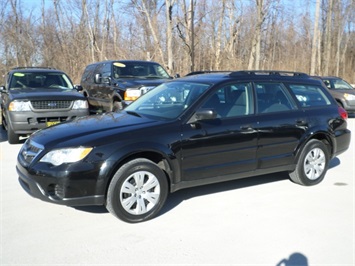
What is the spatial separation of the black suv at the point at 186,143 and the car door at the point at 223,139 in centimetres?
1

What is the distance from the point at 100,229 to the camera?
3.85m

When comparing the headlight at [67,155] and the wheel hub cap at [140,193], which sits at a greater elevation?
the headlight at [67,155]

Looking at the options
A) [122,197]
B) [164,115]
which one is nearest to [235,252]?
[122,197]

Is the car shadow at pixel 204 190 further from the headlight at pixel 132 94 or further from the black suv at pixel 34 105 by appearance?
the headlight at pixel 132 94

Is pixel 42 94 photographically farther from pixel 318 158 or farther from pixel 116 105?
pixel 318 158

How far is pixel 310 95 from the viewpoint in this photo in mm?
5590

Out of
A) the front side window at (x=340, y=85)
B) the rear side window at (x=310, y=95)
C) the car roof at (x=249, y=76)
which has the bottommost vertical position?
the front side window at (x=340, y=85)

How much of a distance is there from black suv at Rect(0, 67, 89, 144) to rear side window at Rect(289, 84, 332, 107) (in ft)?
16.1

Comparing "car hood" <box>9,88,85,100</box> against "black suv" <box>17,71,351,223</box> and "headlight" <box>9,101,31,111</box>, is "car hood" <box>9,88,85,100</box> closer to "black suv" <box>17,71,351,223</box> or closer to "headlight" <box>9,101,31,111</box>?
"headlight" <box>9,101,31,111</box>

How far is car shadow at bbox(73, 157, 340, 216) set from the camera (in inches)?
174

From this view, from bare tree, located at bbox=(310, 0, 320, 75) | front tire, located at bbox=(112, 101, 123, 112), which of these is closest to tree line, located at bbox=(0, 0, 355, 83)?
bare tree, located at bbox=(310, 0, 320, 75)

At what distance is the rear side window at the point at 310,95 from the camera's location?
538 centimetres

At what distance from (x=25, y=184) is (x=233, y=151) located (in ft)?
8.32

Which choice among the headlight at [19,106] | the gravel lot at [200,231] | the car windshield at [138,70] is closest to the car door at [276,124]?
the gravel lot at [200,231]
